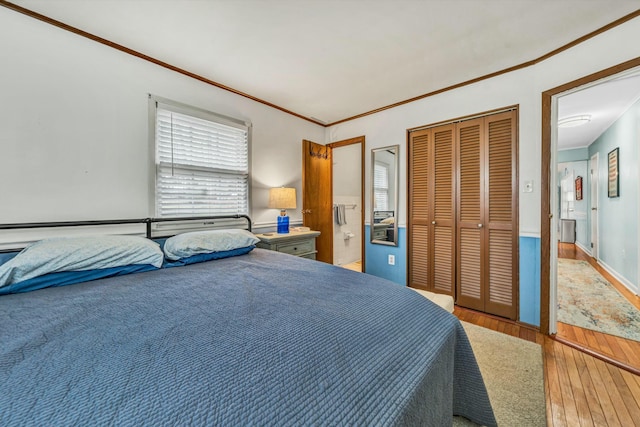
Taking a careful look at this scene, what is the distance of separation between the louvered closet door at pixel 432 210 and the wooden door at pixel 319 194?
1.23 m

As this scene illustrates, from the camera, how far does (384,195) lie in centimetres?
351

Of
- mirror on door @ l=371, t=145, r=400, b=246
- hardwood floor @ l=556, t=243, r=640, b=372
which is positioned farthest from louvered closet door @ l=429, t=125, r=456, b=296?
hardwood floor @ l=556, t=243, r=640, b=372

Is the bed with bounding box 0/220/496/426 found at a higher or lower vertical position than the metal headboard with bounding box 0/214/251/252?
lower

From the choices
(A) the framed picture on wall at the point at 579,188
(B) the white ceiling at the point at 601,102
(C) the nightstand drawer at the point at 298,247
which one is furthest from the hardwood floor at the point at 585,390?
(A) the framed picture on wall at the point at 579,188

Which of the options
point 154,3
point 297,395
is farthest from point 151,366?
point 154,3

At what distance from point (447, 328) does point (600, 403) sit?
1345 millimetres

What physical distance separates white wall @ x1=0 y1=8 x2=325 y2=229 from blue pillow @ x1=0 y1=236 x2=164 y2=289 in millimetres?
486

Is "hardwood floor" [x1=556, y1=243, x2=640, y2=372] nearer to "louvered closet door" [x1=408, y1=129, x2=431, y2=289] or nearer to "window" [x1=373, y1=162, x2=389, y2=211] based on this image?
"louvered closet door" [x1=408, y1=129, x2=431, y2=289]

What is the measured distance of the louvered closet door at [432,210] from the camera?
294cm

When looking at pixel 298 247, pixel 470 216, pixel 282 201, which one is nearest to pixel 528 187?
pixel 470 216

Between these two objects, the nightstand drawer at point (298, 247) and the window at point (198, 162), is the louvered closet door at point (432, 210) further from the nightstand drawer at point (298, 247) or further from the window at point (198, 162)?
the window at point (198, 162)

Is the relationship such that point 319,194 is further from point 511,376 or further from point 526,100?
point 511,376

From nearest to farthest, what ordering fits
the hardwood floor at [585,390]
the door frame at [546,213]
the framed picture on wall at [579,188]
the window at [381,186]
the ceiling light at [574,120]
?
the hardwood floor at [585,390], the door frame at [546,213], the window at [381,186], the ceiling light at [574,120], the framed picture on wall at [579,188]

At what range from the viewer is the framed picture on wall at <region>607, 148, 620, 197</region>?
3684mm
